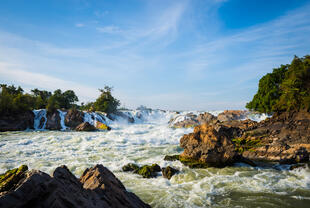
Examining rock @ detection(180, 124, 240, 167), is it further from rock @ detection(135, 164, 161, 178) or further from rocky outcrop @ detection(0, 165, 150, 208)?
rocky outcrop @ detection(0, 165, 150, 208)

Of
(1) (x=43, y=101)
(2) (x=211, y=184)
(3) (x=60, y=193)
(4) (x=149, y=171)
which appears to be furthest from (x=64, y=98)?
(3) (x=60, y=193)

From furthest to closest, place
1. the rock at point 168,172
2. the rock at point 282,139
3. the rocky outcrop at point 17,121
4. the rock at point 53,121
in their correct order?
1. the rock at point 53,121
2. the rocky outcrop at point 17,121
3. the rock at point 282,139
4. the rock at point 168,172

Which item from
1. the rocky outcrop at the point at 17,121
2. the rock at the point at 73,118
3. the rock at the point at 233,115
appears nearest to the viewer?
the rocky outcrop at the point at 17,121

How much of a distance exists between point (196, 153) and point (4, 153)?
1415 centimetres

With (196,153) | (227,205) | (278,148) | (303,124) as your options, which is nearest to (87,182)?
(227,205)

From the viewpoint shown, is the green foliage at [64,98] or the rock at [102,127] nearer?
the rock at [102,127]

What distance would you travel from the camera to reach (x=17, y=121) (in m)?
29.0

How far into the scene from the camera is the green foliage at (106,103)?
51844 millimetres

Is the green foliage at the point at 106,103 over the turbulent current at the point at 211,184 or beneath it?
over

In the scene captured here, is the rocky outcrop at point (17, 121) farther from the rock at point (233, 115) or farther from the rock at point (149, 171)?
the rock at point (233, 115)

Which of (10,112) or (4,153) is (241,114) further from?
(10,112)

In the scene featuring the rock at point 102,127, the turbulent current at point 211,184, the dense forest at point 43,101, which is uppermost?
the dense forest at point 43,101

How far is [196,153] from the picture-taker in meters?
9.99

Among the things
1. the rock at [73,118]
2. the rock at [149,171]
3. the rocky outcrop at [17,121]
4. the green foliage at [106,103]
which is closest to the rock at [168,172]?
the rock at [149,171]
